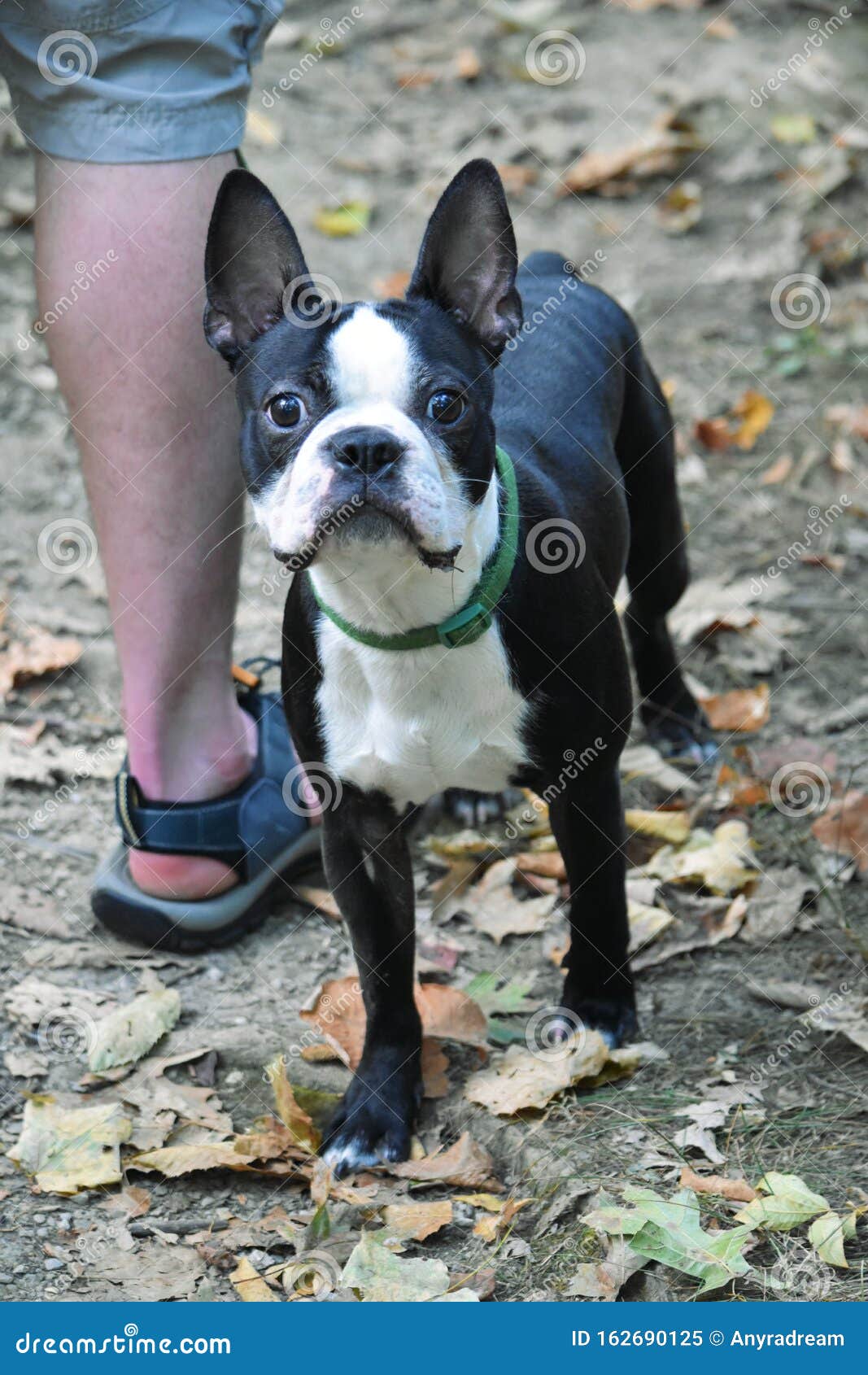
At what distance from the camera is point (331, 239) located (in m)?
6.17

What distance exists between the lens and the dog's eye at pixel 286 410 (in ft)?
7.98

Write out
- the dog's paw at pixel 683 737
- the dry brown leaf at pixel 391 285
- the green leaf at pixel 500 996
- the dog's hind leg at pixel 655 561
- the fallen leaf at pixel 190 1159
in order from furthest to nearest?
the dry brown leaf at pixel 391 285 → the dog's paw at pixel 683 737 → the dog's hind leg at pixel 655 561 → the green leaf at pixel 500 996 → the fallen leaf at pixel 190 1159

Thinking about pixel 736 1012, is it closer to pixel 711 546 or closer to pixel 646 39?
pixel 711 546

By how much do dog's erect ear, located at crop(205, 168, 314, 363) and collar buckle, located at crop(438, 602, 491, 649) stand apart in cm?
55

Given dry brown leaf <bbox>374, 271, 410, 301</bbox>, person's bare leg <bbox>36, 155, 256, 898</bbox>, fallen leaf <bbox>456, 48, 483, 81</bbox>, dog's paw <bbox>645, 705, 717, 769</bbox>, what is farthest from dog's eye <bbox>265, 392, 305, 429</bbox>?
fallen leaf <bbox>456, 48, 483, 81</bbox>

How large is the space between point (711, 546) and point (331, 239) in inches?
90.6

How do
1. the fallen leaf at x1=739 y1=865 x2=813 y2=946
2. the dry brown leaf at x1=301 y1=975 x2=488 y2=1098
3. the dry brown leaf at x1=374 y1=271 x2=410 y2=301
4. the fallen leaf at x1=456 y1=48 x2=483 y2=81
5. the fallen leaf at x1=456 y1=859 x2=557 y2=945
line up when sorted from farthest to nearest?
the fallen leaf at x1=456 y1=48 x2=483 y2=81 → the dry brown leaf at x1=374 y1=271 x2=410 y2=301 → the fallen leaf at x1=456 y1=859 x2=557 y2=945 → the fallen leaf at x1=739 y1=865 x2=813 y2=946 → the dry brown leaf at x1=301 y1=975 x2=488 y2=1098

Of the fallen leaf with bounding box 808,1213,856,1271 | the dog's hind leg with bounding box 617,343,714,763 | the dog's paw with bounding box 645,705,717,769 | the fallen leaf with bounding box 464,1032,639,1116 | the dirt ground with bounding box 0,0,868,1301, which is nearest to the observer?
the fallen leaf with bounding box 808,1213,856,1271

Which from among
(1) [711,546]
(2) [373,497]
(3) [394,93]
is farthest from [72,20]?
(3) [394,93]

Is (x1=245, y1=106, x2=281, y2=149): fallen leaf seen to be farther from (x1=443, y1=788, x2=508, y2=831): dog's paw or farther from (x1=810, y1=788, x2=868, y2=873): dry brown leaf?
(x1=810, y1=788, x2=868, y2=873): dry brown leaf

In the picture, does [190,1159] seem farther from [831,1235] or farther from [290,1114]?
[831,1235]

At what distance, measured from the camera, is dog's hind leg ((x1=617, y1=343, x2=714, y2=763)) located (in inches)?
140

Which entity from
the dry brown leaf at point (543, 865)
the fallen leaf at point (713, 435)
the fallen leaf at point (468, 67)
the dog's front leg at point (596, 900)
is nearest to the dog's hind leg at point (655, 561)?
the dry brown leaf at point (543, 865)

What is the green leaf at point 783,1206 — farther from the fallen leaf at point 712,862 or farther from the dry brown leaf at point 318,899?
the dry brown leaf at point 318,899
